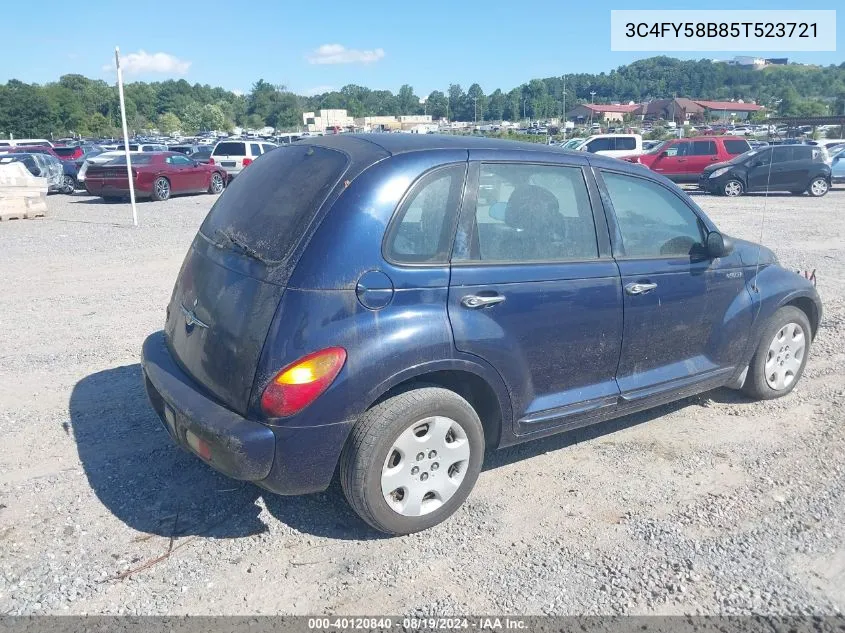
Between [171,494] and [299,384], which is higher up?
[299,384]

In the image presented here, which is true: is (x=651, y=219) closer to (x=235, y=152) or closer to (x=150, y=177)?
(x=150, y=177)

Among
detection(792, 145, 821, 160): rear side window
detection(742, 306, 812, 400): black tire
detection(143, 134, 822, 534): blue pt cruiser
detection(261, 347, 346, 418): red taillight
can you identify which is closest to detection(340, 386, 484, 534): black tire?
detection(143, 134, 822, 534): blue pt cruiser

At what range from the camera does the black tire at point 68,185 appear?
23.8 m

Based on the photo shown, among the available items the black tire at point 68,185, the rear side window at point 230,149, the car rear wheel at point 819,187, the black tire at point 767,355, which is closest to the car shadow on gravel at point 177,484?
the black tire at point 767,355

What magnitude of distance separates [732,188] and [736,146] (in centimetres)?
360

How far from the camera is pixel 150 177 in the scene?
790 inches

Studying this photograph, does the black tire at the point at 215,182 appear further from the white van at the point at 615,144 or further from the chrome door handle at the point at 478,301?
the chrome door handle at the point at 478,301

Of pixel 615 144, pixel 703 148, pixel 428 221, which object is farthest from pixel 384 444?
pixel 615 144

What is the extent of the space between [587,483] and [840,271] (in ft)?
25.9

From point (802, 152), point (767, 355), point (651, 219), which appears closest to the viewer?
point (651, 219)

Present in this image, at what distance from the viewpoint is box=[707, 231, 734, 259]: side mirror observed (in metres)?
4.43

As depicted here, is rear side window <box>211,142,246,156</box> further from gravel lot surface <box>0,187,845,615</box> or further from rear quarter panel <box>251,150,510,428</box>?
rear quarter panel <box>251,150,510,428</box>

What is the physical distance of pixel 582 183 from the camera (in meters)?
4.05

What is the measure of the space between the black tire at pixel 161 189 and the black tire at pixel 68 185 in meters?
5.34
